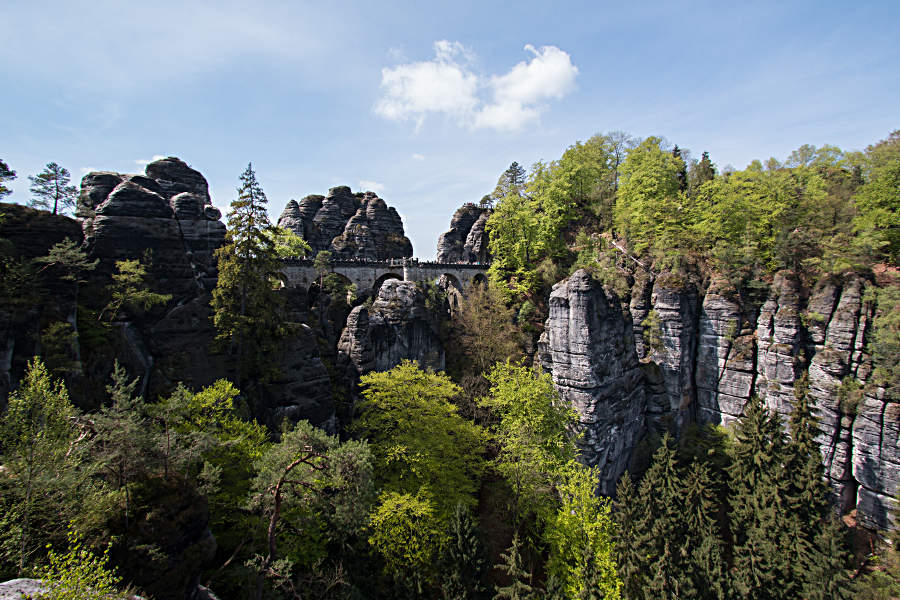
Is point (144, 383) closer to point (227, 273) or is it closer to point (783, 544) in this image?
point (227, 273)

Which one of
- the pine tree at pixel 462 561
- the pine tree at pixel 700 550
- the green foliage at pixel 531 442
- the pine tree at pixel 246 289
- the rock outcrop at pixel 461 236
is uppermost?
the rock outcrop at pixel 461 236

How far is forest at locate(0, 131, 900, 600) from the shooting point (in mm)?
9266

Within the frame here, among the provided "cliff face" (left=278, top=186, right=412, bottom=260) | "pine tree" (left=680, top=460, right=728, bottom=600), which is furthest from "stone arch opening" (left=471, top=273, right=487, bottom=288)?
"pine tree" (left=680, top=460, right=728, bottom=600)

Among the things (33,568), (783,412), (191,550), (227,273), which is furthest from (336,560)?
(783,412)

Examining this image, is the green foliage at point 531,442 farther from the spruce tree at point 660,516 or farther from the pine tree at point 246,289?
the pine tree at point 246,289

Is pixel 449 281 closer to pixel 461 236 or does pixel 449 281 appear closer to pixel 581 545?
pixel 461 236

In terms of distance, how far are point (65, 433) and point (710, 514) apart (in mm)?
29679

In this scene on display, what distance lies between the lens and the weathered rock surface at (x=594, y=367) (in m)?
20.7

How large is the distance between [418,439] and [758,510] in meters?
17.8

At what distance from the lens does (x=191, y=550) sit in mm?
9547

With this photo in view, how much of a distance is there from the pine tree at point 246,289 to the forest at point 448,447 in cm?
13

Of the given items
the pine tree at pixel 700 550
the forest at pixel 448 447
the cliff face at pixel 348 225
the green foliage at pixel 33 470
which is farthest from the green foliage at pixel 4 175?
the pine tree at pixel 700 550

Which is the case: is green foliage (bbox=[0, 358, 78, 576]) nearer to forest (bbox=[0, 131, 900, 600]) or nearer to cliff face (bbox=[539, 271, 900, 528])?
forest (bbox=[0, 131, 900, 600])

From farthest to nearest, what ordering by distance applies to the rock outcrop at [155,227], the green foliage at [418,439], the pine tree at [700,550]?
the rock outcrop at [155,227]
the green foliage at [418,439]
the pine tree at [700,550]
